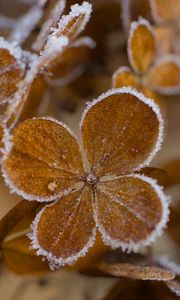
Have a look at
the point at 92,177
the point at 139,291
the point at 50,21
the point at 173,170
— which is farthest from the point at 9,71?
the point at 139,291

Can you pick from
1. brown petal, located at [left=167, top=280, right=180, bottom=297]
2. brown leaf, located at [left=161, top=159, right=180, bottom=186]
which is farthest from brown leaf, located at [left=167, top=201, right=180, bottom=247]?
brown petal, located at [left=167, top=280, right=180, bottom=297]

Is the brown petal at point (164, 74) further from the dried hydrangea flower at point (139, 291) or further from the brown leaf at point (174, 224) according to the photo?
the dried hydrangea flower at point (139, 291)

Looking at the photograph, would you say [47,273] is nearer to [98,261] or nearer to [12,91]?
[98,261]

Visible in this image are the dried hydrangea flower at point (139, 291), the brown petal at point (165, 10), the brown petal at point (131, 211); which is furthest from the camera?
the brown petal at point (165, 10)

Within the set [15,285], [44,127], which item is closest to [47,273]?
[15,285]

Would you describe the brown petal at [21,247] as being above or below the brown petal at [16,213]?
below

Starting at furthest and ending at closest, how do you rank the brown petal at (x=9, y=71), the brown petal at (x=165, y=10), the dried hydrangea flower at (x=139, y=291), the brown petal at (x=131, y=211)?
the brown petal at (x=165, y=10), the dried hydrangea flower at (x=139, y=291), the brown petal at (x=9, y=71), the brown petal at (x=131, y=211)

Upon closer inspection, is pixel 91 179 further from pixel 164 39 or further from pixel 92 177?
pixel 164 39

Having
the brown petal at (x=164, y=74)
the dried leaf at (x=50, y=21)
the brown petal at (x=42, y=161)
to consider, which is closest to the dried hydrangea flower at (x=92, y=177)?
the brown petal at (x=42, y=161)
